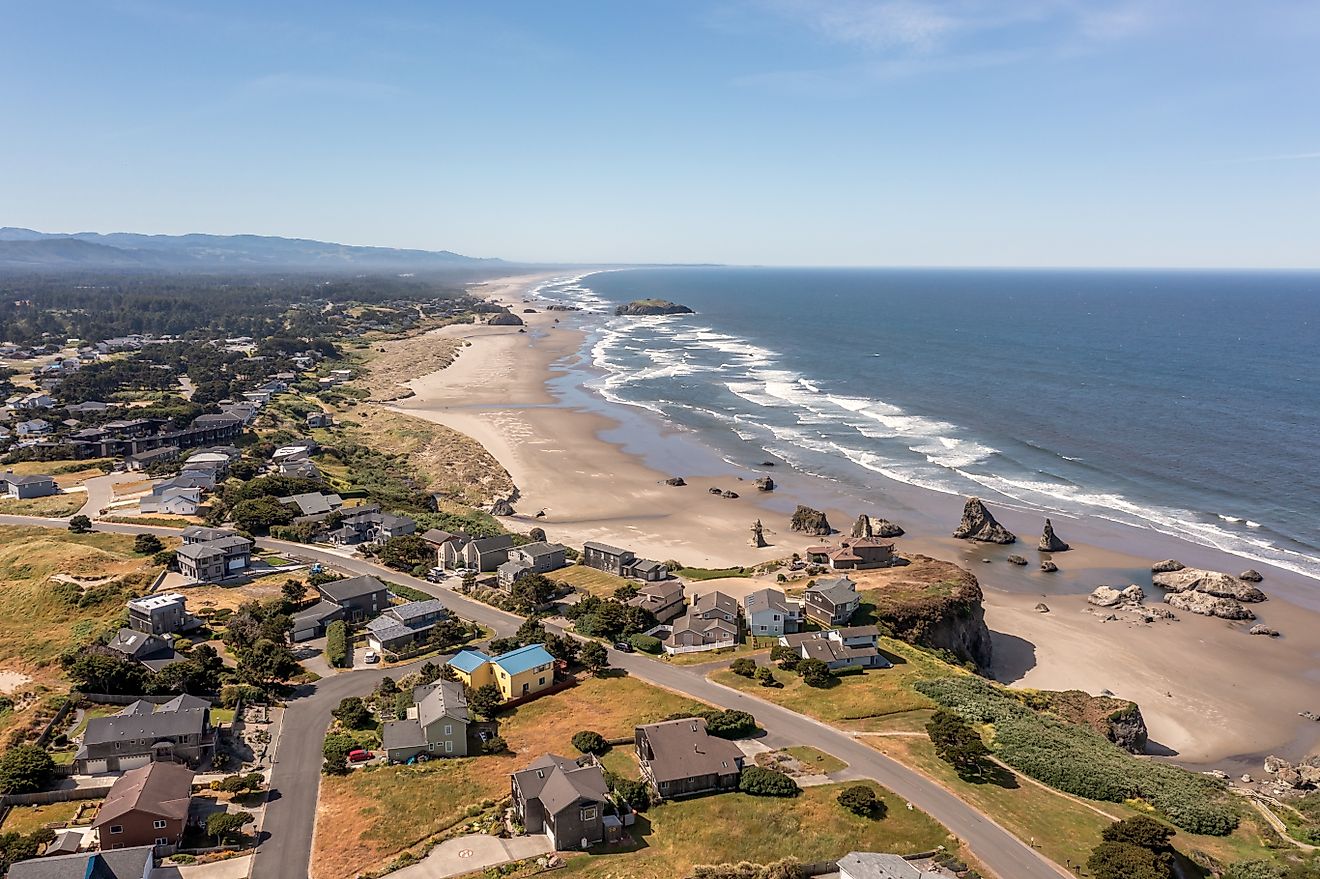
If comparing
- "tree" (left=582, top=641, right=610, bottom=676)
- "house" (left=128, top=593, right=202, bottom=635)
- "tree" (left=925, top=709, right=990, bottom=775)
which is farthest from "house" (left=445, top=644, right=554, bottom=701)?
"tree" (left=925, top=709, right=990, bottom=775)

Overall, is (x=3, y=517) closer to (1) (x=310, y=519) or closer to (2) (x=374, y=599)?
(1) (x=310, y=519)

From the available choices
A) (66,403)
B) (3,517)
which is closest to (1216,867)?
(3,517)

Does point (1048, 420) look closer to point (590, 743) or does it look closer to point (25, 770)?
point (590, 743)

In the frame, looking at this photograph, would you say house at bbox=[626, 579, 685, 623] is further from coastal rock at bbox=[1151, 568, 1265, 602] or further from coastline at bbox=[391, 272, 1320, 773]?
coastal rock at bbox=[1151, 568, 1265, 602]

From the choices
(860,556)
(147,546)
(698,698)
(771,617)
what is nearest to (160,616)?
(147,546)

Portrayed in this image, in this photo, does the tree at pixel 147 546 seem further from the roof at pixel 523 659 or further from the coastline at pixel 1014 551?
the roof at pixel 523 659
